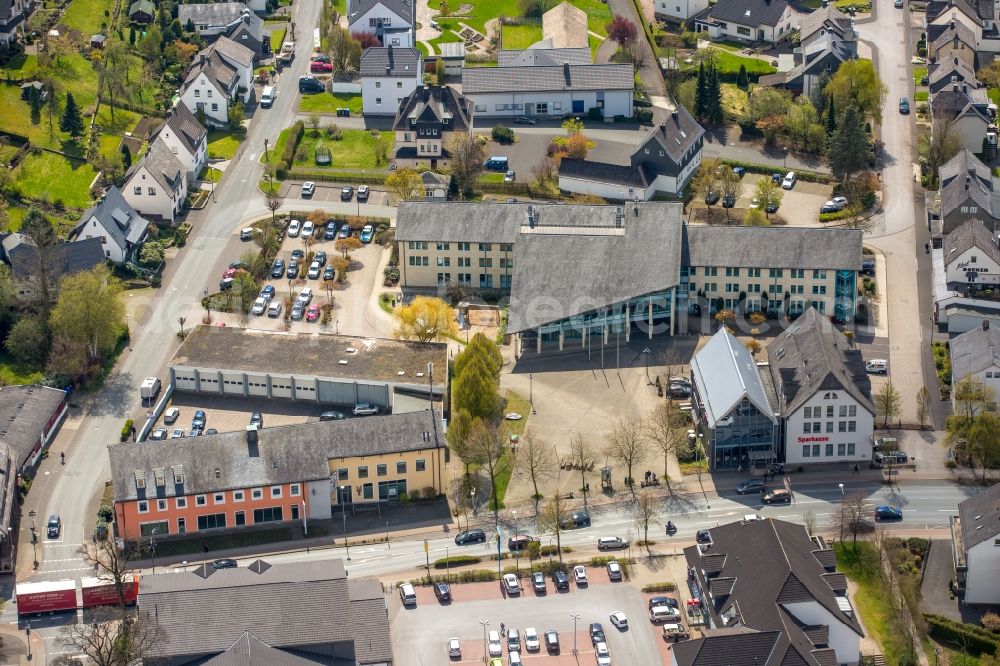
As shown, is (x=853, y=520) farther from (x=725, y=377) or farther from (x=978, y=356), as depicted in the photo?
(x=978, y=356)

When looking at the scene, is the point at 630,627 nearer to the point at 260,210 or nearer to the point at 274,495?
the point at 274,495

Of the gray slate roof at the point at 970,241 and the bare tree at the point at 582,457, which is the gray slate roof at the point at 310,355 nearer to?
the bare tree at the point at 582,457

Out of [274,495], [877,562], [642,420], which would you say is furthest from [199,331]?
[877,562]

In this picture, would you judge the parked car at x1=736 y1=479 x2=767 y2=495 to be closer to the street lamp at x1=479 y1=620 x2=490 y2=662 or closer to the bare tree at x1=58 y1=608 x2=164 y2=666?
the street lamp at x1=479 y1=620 x2=490 y2=662

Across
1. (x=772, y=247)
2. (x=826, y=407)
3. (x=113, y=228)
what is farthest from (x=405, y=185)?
(x=826, y=407)

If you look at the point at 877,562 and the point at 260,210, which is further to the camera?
the point at 260,210

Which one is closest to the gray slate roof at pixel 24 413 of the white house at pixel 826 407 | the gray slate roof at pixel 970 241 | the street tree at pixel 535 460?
the street tree at pixel 535 460

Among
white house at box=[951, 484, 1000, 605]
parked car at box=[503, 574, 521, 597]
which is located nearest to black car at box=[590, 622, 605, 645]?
parked car at box=[503, 574, 521, 597]
